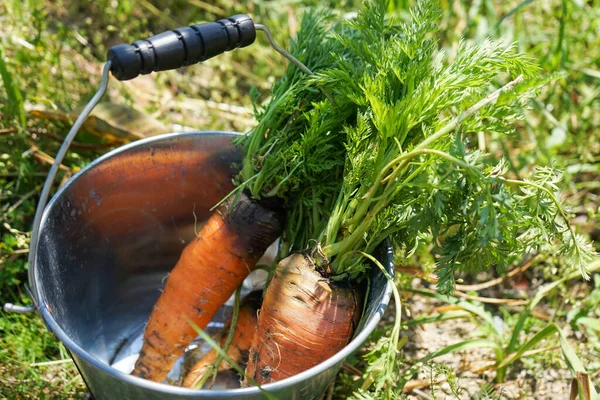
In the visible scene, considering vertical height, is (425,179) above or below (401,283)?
above

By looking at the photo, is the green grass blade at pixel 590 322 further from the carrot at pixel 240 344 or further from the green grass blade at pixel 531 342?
the carrot at pixel 240 344

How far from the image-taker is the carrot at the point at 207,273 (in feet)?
4.13

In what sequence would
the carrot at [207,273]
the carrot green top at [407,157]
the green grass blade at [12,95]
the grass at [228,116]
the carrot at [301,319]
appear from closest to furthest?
the carrot green top at [407,157] → the carrot at [301,319] → the carrot at [207,273] → the grass at [228,116] → the green grass blade at [12,95]

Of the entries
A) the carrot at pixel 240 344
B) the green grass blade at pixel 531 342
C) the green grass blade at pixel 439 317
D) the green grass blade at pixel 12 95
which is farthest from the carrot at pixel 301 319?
the green grass blade at pixel 12 95

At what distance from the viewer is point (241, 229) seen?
126cm

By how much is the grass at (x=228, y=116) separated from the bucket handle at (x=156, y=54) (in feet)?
1.20

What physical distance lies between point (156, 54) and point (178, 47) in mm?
45

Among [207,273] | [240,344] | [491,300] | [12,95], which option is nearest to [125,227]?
[207,273]

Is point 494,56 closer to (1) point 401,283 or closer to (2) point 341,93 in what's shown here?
(2) point 341,93

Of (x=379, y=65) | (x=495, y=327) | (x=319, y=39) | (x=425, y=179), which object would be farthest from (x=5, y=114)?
(x=495, y=327)

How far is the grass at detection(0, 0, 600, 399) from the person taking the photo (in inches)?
55.5

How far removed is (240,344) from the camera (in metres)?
1.35

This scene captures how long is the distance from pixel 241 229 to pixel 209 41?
0.36 meters

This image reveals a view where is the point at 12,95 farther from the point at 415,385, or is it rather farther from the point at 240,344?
the point at 415,385
